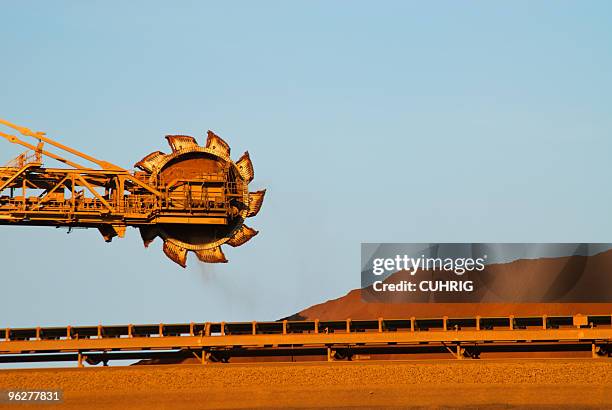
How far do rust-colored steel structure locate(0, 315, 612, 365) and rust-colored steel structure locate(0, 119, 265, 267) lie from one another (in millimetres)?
6843

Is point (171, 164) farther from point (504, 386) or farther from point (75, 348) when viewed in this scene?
point (504, 386)

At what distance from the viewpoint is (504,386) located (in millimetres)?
75375

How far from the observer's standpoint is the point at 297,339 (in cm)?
7694

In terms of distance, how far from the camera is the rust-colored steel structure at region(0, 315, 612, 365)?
7681 centimetres

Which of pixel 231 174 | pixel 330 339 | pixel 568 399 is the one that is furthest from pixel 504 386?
pixel 231 174

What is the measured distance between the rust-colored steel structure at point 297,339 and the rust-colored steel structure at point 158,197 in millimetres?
6843

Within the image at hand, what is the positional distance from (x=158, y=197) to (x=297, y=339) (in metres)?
12.1

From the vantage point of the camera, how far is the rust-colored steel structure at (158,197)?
8231 cm

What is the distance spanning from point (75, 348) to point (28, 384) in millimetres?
2905

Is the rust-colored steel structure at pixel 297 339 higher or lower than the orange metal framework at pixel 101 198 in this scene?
lower

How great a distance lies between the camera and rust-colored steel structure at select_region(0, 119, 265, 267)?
8231 cm

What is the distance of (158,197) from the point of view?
3280 inches

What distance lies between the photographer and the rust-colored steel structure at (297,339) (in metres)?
76.8

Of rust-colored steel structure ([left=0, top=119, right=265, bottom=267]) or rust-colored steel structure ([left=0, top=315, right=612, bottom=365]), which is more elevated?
rust-colored steel structure ([left=0, top=119, right=265, bottom=267])
